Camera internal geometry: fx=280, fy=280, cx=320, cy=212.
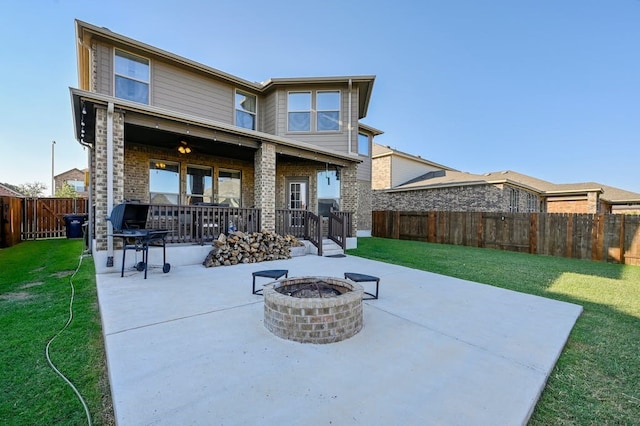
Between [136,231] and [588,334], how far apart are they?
24.7 ft

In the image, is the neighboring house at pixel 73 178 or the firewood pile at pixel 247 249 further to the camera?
the neighboring house at pixel 73 178

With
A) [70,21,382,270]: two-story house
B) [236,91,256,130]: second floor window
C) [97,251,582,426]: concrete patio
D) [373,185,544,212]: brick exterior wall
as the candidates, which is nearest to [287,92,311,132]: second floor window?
[70,21,382,270]: two-story house

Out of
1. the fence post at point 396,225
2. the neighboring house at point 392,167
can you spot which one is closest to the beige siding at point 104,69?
the fence post at point 396,225

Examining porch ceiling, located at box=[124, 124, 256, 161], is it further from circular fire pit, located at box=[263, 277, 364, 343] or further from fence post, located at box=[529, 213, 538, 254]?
fence post, located at box=[529, 213, 538, 254]

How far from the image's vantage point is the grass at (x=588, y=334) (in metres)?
2.12

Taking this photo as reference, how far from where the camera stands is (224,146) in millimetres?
9016

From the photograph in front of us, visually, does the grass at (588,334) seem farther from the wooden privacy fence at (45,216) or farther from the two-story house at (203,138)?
the wooden privacy fence at (45,216)

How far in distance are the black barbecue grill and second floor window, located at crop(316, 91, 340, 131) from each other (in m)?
7.24

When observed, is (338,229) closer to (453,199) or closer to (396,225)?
(396,225)

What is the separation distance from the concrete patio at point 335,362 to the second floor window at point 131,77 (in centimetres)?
663

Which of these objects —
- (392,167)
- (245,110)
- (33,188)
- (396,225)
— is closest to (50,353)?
(245,110)

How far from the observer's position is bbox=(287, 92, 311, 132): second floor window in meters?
11.1

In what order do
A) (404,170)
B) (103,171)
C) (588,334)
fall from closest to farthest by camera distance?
(588,334) < (103,171) < (404,170)

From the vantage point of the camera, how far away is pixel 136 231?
5734 mm
